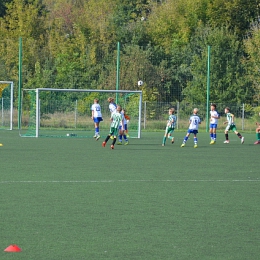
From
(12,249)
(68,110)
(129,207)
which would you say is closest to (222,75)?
(68,110)

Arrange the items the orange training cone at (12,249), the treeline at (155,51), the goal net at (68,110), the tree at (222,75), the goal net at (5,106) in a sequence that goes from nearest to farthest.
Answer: the orange training cone at (12,249) → the goal net at (68,110) → the goal net at (5,106) → the tree at (222,75) → the treeline at (155,51)

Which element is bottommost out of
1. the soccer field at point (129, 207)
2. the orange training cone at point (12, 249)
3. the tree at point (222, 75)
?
the soccer field at point (129, 207)

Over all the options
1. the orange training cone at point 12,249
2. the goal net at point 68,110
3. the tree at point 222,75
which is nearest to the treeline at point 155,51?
the tree at point 222,75

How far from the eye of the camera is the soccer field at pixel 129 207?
8062mm

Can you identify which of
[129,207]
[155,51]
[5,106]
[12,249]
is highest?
[155,51]

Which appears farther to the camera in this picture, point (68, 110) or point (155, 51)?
point (155, 51)

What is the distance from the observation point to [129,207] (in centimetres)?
1088

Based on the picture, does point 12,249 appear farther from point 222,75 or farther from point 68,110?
point 222,75

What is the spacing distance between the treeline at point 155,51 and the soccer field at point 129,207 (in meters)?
25.8

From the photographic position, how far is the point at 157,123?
4162cm

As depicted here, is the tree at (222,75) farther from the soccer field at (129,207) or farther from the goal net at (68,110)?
the soccer field at (129,207)

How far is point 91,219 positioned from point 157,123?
31.9 meters

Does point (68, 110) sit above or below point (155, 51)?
below

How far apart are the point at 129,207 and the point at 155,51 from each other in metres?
42.3
